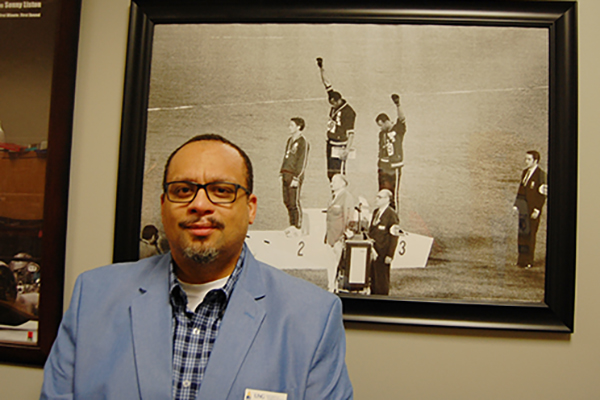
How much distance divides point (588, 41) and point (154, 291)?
1633mm

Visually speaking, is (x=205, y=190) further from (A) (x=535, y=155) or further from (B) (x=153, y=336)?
(A) (x=535, y=155)

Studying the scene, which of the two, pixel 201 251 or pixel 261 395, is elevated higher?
Result: pixel 201 251

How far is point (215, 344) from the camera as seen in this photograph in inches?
33.8

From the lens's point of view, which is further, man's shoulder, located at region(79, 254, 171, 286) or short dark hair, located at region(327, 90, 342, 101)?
short dark hair, located at region(327, 90, 342, 101)

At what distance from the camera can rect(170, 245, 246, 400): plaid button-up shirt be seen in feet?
2.82

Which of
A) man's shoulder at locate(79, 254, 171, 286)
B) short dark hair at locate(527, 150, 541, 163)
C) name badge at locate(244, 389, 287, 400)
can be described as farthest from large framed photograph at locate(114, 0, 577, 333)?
name badge at locate(244, 389, 287, 400)

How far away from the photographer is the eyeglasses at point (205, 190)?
Answer: 0.91 metres

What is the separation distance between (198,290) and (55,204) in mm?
703

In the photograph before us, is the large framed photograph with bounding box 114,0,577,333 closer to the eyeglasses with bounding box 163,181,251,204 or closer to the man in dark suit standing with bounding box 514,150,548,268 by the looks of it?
the man in dark suit standing with bounding box 514,150,548,268

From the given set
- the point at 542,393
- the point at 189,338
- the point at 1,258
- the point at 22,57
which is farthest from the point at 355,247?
the point at 22,57

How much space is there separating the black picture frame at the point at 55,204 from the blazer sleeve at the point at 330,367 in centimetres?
97

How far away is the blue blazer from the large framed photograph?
0.24 meters

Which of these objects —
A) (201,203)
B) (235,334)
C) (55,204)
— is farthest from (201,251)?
(55,204)

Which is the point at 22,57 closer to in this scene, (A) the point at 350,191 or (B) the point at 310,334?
(A) the point at 350,191
